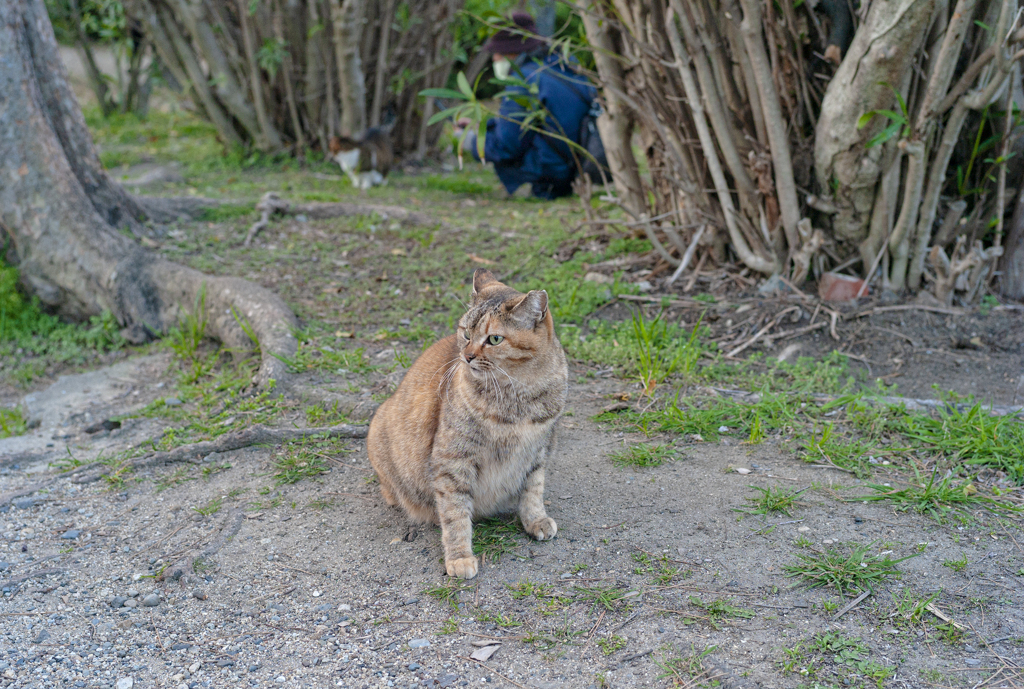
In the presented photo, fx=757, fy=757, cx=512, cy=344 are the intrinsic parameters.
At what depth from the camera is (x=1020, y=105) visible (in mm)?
4371

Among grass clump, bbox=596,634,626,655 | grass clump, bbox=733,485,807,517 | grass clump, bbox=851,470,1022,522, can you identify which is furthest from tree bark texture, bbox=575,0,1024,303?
grass clump, bbox=596,634,626,655

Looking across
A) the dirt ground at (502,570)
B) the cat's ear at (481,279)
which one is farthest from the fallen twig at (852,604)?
the cat's ear at (481,279)

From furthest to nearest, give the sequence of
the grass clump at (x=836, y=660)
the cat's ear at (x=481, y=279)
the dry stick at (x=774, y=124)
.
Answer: the dry stick at (x=774, y=124) → the cat's ear at (x=481, y=279) → the grass clump at (x=836, y=660)

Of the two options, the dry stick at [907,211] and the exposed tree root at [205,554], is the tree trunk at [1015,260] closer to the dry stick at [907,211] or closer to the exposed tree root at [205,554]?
the dry stick at [907,211]

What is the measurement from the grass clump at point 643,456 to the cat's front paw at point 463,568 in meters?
0.93

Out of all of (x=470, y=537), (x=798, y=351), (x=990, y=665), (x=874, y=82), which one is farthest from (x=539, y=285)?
(x=990, y=665)

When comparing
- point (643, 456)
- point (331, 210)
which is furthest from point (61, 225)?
point (643, 456)

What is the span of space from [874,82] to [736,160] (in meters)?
0.88

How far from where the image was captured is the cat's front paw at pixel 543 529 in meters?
2.82

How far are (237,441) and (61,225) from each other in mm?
2685

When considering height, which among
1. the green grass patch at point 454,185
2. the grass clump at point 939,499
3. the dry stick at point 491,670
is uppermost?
the green grass patch at point 454,185

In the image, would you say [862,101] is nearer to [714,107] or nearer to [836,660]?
[714,107]

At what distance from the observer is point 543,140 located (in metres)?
7.61

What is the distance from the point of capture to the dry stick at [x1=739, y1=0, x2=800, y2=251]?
13.5 feet
